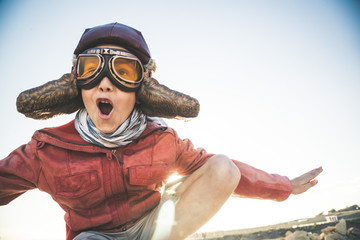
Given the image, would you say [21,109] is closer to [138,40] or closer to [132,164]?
[132,164]

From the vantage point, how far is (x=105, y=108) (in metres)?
1.97

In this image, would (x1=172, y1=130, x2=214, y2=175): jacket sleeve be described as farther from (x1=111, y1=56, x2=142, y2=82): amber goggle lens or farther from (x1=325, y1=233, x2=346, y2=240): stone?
(x1=325, y1=233, x2=346, y2=240): stone

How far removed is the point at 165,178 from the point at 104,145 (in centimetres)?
58

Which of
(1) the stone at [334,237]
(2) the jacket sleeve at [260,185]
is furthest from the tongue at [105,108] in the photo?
(1) the stone at [334,237]

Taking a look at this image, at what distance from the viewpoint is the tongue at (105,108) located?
77.4 inches

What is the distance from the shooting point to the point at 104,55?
1.94 m

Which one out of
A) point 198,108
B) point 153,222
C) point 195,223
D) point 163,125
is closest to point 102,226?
point 153,222

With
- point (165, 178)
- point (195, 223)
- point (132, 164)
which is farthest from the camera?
point (165, 178)

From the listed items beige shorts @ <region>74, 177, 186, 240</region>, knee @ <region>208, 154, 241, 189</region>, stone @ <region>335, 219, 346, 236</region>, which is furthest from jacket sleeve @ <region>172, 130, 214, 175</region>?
stone @ <region>335, 219, 346, 236</region>

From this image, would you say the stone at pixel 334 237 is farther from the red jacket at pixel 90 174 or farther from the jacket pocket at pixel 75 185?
the jacket pocket at pixel 75 185

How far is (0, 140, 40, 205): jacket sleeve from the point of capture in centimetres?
175

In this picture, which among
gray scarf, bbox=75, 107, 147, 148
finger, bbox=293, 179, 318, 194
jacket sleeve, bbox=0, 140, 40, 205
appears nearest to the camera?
jacket sleeve, bbox=0, 140, 40, 205

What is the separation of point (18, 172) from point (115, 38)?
122 centimetres

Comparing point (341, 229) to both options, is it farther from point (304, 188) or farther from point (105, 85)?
point (105, 85)
